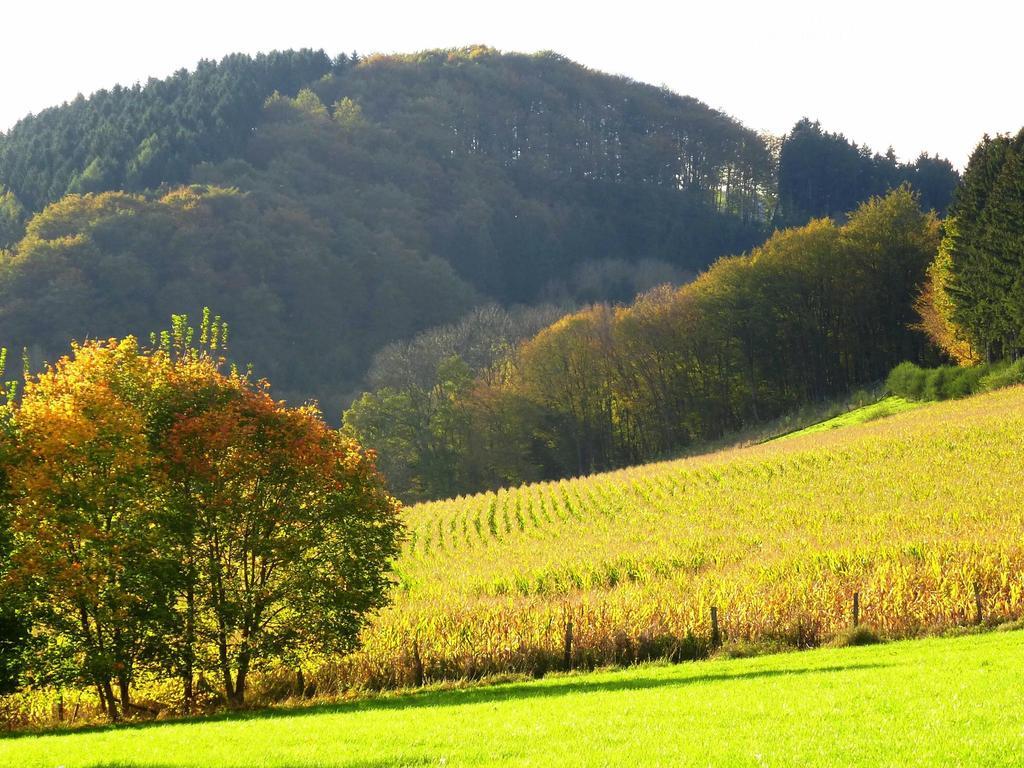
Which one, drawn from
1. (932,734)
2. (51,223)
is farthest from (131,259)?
(932,734)

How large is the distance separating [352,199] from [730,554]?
368ft

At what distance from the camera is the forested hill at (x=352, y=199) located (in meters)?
103

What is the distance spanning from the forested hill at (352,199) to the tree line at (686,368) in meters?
22.7

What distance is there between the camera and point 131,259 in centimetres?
9956

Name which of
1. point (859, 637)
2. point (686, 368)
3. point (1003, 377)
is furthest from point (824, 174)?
point (859, 637)

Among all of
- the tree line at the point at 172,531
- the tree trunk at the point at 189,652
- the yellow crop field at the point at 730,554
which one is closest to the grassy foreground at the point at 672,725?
the tree trunk at the point at 189,652

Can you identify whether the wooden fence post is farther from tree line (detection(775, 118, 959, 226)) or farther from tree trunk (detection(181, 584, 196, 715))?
tree line (detection(775, 118, 959, 226))

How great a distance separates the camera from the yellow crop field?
2148 cm

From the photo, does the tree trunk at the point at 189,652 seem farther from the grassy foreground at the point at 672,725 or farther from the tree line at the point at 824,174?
the tree line at the point at 824,174

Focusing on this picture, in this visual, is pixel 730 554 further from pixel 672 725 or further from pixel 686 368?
pixel 686 368

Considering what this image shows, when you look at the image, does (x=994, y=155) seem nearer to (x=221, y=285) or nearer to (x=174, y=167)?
(x=221, y=285)

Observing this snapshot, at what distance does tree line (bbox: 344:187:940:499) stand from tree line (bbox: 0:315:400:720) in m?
58.2

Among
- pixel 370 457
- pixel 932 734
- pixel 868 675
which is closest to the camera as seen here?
pixel 932 734

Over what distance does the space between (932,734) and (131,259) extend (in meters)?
100
